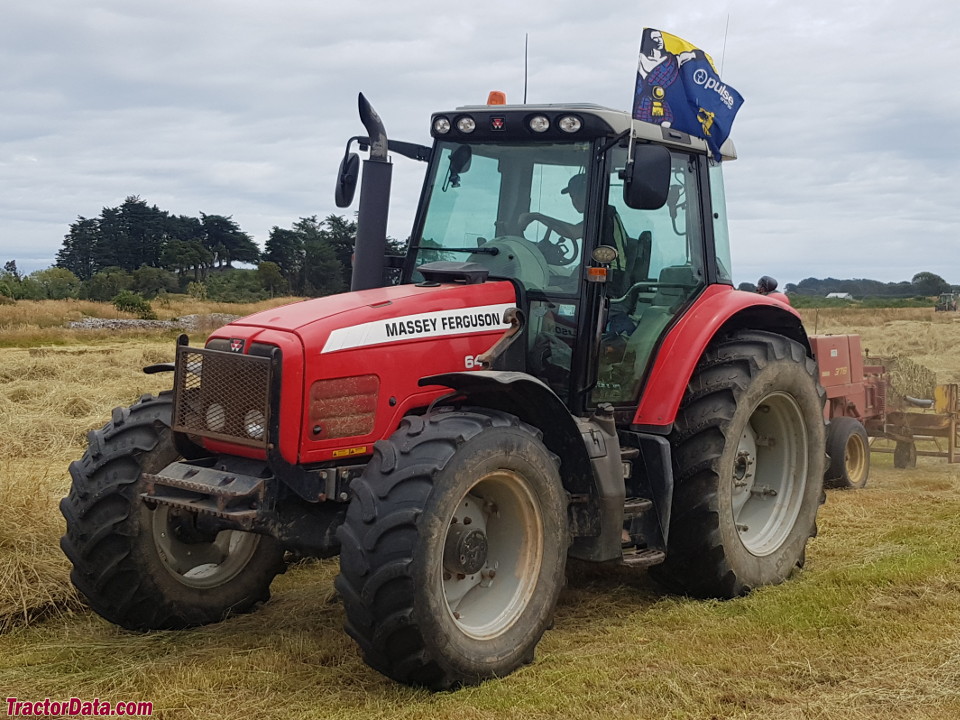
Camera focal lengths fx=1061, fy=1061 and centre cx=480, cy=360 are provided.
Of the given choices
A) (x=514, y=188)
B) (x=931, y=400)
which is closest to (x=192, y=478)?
(x=514, y=188)

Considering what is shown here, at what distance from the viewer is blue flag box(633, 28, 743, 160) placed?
18.3 feet

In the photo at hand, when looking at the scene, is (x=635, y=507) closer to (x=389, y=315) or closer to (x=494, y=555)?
(x=494, y=555)

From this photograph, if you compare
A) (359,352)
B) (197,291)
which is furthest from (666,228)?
(197,291)

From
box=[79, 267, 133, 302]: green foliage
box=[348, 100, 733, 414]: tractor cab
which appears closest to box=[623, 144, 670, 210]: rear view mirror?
→ box=[348, 100, 733, 414]: tractor cab

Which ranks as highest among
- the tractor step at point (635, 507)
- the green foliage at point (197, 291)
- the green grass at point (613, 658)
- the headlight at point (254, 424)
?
the green foliage at point (197, 291)

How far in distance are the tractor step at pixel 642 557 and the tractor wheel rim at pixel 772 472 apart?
3.26 feet

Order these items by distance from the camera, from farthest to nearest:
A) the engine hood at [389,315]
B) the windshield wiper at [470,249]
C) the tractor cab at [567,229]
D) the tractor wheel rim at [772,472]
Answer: the tractor wheel rim at [772,472]
the windshield wiper at [470,249]
the tractor cab at [567,229]
the engine hood at [389,315]

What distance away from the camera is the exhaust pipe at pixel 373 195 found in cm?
554

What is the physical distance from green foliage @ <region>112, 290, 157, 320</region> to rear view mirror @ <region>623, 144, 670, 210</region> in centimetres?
2683

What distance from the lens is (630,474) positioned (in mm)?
5695

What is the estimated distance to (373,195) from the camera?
5555mm

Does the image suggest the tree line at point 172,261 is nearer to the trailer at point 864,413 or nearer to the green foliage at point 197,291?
the green foliage at point 197,291

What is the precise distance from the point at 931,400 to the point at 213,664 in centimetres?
943

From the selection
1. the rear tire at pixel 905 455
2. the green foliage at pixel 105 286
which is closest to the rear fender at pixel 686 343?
the rear tire at pixel 905 455
